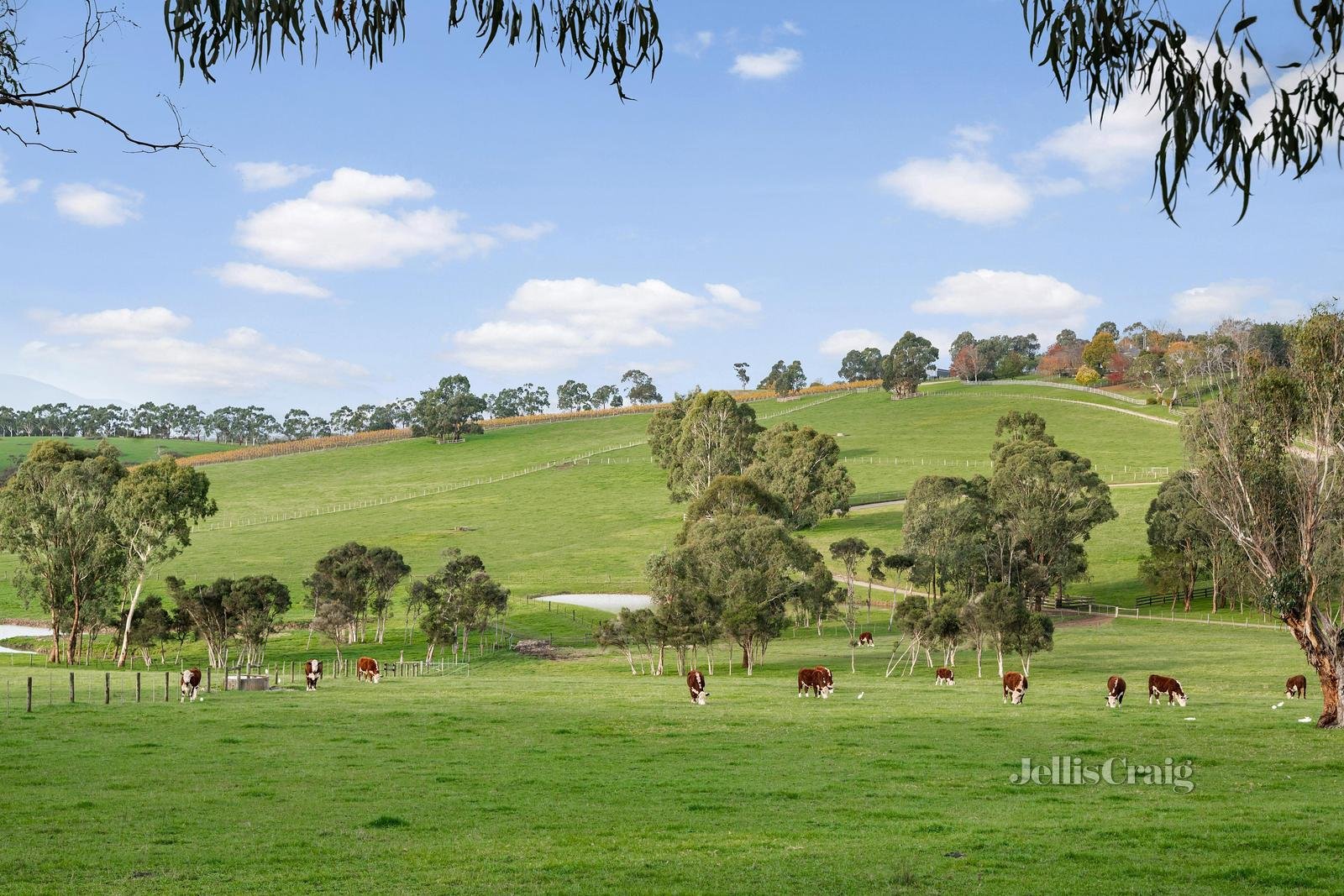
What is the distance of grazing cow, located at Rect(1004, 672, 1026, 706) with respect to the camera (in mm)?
34500

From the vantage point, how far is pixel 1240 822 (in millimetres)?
15250

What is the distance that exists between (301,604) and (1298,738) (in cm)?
6704

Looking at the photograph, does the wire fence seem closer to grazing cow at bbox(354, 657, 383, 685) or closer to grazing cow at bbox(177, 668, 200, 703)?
grazing cow at bbox(177, 668, 200, 703)

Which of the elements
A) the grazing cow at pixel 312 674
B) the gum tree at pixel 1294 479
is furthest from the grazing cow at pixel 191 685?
the gum tree at pixel 1294 479

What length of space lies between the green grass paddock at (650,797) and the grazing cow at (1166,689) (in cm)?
153

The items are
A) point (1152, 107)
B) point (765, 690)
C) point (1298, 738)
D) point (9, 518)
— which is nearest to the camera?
point (1152, 107)

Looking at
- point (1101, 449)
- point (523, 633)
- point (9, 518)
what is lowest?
point (523, 633)

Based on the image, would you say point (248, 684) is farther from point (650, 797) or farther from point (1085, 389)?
point (1085, 389)

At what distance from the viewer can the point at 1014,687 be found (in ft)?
114

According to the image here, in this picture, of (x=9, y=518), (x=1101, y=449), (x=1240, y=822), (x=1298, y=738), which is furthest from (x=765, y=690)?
(x=1101, y=449)

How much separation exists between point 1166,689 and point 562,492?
97550 mm

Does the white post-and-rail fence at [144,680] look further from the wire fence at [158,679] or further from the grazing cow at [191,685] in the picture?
the grazing cow at [191,685]

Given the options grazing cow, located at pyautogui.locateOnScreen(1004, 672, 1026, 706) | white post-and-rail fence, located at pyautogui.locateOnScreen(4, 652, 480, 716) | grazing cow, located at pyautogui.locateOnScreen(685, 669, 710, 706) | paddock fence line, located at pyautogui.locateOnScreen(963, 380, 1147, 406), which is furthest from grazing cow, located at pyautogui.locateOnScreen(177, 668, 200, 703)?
paddock fence line, located at pyautogui.locateOnScreen(963, 380, 1147, 406)

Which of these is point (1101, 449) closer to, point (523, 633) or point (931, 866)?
point (523, 633)
